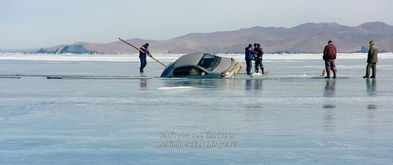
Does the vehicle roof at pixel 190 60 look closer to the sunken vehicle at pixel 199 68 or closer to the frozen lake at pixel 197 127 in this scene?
the sunken vehicle at pixel 199 68

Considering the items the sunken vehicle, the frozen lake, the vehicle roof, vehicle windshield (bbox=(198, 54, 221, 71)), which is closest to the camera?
the frozen lake

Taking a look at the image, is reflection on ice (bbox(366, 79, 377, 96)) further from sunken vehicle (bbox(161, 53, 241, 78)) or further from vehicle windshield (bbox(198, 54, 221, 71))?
vehicle windshield (bbox(198, 54, 221, 71))

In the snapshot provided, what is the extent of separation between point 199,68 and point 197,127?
48.1ft

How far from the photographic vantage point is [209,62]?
26.3 meters

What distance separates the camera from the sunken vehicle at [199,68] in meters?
25.4

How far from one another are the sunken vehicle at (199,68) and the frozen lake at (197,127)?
643 centimetres

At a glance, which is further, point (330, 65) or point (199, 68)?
point (330, 65)

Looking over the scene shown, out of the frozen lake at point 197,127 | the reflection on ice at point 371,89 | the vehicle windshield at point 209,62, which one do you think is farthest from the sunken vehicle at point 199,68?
the frozen lake at point 197,127

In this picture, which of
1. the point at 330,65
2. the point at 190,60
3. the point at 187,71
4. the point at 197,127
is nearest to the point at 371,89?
the point at 330,65

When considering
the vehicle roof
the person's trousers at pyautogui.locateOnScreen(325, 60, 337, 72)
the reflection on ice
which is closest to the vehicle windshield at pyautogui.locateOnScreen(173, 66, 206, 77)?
the vehicle roof

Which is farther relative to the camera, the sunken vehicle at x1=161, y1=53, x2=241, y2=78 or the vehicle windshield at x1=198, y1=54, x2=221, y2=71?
the vehicle windshield at x1=198, y1=54, x2=221, y2=71

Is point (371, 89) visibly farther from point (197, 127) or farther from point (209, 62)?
point (197, 127)

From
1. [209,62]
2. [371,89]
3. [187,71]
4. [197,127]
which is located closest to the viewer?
[197,127]

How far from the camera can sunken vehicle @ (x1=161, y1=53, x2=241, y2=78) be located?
83.2 ft
